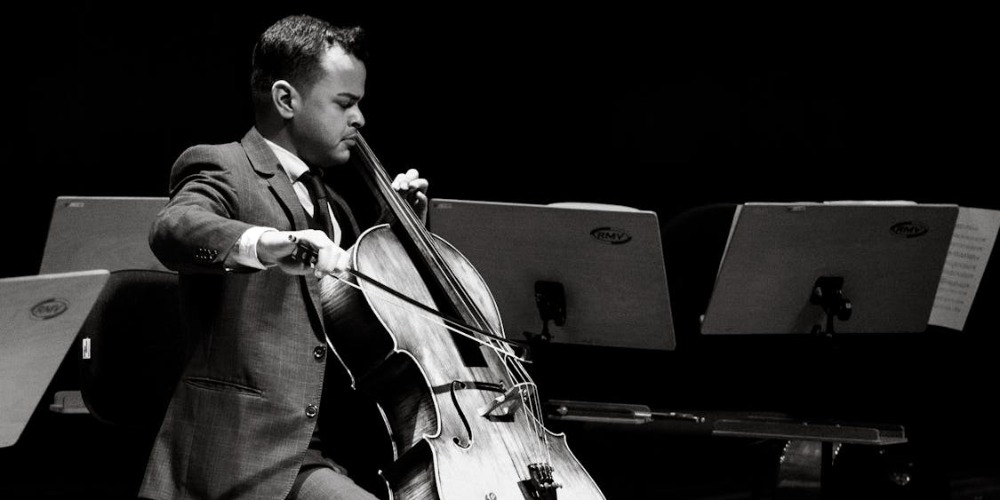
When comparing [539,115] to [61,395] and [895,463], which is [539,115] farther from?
[61,395]

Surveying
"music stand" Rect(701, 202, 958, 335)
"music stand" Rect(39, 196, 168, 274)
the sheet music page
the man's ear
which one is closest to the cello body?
the man's ear

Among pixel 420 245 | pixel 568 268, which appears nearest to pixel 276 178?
pixel 420 245

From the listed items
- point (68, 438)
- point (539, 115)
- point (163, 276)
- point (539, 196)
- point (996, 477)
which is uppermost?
point (163, 276)

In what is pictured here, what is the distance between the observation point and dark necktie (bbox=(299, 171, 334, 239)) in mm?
2025

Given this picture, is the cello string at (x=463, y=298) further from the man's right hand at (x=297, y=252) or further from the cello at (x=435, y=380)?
the man's right hand at (x=297, y=252)

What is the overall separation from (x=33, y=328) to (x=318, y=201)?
69 cm

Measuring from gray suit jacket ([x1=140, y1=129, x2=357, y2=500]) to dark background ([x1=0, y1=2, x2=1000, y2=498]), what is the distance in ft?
5.47

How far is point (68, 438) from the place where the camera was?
3537mm

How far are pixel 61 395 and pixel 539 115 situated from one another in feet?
6.38

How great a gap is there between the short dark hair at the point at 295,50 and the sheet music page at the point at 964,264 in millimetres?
1739

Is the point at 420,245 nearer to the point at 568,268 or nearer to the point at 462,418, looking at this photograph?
the point at 462,418

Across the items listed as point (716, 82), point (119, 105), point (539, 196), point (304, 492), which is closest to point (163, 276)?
point (304, 492)

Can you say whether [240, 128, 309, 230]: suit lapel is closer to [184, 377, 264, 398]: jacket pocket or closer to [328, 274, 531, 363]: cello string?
[328, 274, 531, 363]: cello string

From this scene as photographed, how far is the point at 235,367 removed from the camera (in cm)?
182
